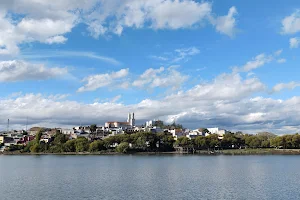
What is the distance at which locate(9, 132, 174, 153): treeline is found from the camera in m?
140

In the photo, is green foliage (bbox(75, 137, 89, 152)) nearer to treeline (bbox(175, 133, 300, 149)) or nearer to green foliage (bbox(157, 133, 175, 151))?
green foliage (bbox(157, 133, 175, 151))

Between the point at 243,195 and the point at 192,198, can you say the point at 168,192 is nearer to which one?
the point at 192,198

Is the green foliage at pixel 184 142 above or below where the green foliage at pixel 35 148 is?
above

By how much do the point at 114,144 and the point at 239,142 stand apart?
187 ft

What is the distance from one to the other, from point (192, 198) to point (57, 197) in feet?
44.8

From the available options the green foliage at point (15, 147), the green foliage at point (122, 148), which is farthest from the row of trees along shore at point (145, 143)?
the green foliage at point (15, 147)

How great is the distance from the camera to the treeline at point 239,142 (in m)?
145

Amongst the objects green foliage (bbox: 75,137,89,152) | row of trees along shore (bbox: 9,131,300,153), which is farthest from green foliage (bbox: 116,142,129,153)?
green foliage (bbox: 75,137,89,152)

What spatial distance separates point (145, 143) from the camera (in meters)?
142

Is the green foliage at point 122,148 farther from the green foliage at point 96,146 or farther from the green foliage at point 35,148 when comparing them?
the green foliage at point 35,148

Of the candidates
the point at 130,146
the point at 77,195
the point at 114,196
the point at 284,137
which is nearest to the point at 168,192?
the point at 114,196

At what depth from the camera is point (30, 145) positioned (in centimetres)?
15538

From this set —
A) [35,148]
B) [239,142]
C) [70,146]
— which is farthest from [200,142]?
[35,148]

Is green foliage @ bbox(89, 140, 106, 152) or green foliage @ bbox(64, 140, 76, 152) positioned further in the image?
green foliage @ bbox(64, 140, 76, 152)
